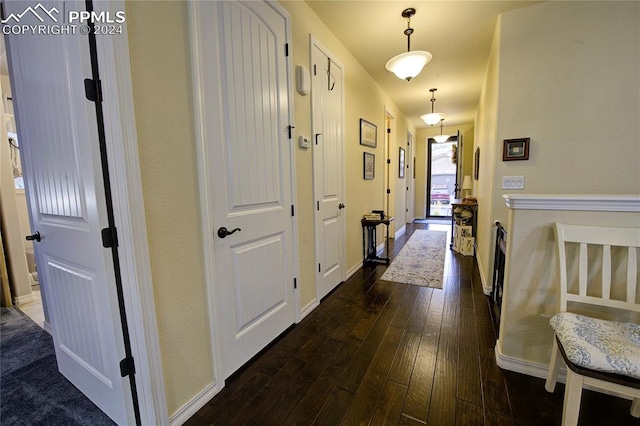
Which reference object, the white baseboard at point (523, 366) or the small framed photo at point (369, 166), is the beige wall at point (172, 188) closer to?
the white baseboard at point (523, 366)

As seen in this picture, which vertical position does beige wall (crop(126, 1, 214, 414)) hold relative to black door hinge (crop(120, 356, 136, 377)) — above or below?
above

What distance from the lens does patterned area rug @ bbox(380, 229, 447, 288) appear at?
3.12m

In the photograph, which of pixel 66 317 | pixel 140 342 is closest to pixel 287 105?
pixel 140 342

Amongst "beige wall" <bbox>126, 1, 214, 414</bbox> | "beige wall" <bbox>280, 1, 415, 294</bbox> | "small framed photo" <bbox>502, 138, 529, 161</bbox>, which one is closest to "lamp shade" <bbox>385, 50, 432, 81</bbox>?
"beige wall" <bbox>280, 1, 415, 294</bbox>

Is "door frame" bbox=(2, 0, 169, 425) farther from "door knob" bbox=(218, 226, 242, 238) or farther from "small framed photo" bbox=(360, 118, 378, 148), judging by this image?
"small framed photo" bbox=(360, 118, 378, 148)

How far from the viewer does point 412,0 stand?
2.20 meters

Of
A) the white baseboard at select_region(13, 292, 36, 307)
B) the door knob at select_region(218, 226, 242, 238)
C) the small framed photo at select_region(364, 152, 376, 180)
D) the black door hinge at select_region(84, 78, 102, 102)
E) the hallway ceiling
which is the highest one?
the hallway ceiling

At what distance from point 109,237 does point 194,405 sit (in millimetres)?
966

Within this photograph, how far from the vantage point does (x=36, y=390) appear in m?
1.54

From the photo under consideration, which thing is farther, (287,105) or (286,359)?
(287,105)

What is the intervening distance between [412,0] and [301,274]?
2507 mm

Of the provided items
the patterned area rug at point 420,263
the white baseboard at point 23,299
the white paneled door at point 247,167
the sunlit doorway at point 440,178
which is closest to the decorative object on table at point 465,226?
the patterned area rug at point 420,263

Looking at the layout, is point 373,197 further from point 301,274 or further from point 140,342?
point 140,342

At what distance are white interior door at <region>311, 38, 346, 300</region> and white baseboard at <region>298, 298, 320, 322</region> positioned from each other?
78mm
